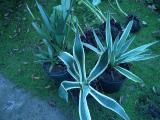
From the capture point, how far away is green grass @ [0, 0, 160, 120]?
3.07 m

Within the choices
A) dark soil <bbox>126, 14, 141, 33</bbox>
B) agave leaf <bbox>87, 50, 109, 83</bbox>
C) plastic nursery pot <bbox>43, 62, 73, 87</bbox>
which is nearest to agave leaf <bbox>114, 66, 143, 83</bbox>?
agave leaf <bbox>87, 50, 109, 83</bbox>

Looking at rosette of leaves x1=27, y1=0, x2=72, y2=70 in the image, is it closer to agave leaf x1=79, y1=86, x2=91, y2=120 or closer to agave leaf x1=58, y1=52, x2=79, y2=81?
agave leaf x1=58, y1=52, x2=79, y2=81

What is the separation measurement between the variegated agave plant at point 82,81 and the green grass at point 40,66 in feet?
1.38

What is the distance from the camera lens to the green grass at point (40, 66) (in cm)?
307

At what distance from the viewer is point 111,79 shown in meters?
2.95

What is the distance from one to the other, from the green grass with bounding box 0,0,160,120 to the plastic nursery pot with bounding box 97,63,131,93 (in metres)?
0.15

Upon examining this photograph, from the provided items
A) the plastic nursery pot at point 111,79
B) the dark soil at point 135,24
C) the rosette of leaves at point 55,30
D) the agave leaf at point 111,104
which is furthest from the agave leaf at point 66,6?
the dark soil at point 135,24


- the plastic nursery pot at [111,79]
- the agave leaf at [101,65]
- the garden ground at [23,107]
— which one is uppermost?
the agave leaf at [101,65]

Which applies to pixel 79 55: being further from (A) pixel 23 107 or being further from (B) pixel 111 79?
(A) pixel 23 107

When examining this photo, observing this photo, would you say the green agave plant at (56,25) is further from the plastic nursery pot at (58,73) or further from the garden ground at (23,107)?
the garden ground at (23,107)

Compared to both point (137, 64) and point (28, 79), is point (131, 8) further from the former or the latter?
point (28, 79)

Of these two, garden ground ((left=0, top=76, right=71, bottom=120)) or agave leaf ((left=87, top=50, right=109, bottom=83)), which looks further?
garden ground ((left=0, top=76, right=71, bottom=120))

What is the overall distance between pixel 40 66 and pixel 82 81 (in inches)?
37.3

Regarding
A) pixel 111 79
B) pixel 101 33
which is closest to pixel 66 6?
pixel 101 33
